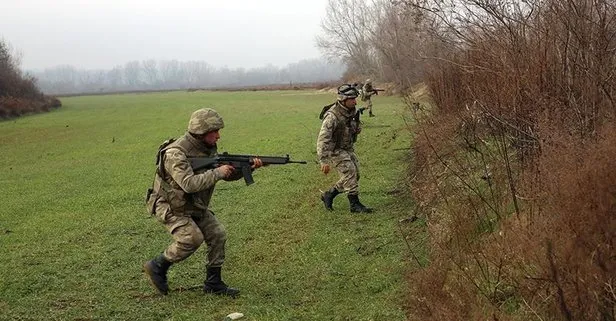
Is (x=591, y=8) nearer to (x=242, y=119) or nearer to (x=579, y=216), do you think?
(x=579, y=216)

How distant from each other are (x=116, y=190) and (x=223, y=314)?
8790 millimetres

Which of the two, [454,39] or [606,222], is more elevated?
[454,39]

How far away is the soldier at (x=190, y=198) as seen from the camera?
20.2ft

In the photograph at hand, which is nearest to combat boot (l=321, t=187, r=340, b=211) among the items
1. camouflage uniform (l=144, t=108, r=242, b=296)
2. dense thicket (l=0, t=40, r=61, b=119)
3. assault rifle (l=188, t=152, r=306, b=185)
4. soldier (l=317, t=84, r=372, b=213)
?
soldier (l=317, t=84, r=372, b=213)

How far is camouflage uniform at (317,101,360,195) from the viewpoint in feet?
31.1

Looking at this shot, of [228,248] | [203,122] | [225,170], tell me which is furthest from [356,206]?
[203,122]

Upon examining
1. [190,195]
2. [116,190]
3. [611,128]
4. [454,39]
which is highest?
[454,39]

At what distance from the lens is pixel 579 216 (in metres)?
3.93

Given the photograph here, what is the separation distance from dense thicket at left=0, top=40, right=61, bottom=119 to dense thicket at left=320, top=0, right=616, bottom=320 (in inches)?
1807

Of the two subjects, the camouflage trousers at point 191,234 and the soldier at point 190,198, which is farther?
the camouflage trousers at point 191,234

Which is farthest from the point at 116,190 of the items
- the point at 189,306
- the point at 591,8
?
the point at 591,8

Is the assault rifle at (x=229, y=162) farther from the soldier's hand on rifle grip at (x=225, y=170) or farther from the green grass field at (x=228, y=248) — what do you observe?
the green grass field at (x=228, y=248)

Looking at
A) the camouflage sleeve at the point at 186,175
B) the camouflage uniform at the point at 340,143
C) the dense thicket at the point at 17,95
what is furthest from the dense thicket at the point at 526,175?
the dense thicket at the point at 17,95

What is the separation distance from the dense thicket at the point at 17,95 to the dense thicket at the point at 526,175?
45902 millimetres
